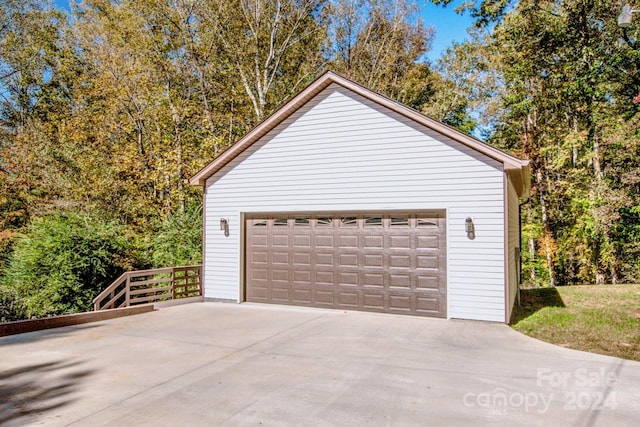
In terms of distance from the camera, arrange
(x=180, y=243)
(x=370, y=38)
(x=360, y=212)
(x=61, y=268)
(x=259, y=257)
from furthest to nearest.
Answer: (x=370, y=38) < (x=180, y=243) < (x=61, y=268) < (x=259, y=257) < (x=360, y=212)

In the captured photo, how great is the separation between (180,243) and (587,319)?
38.3 feet

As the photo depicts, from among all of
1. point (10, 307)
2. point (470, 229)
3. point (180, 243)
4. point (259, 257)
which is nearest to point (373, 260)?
point (470, 229)

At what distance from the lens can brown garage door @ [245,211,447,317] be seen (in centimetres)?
907

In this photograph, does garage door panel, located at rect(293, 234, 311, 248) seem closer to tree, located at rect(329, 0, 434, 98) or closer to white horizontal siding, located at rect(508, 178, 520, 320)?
white horizontal siding, located at rect(508, 178, 520, 320)

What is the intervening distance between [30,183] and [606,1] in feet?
76.4

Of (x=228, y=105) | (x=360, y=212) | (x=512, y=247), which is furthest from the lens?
(x=228, y=105)

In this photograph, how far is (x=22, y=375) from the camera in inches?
215

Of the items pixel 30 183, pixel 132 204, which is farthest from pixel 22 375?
pixel 30 183

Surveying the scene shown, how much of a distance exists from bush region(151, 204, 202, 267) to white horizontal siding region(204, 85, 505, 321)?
2543 millimetres

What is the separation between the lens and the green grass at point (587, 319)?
7.09m

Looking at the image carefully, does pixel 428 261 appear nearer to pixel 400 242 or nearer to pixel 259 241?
pixel 400 242

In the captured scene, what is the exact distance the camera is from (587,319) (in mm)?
8938

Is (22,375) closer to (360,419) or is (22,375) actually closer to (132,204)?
(360,419)

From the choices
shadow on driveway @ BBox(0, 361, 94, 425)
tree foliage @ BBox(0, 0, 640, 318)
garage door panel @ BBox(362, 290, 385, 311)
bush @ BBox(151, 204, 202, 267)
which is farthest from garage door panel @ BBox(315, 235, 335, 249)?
shadow on driveway @ BBox(0, 361, 94, 425)
